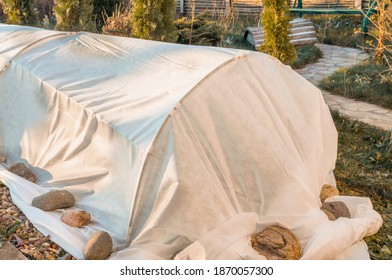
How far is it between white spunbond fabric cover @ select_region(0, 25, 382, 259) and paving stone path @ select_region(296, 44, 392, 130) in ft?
5.98

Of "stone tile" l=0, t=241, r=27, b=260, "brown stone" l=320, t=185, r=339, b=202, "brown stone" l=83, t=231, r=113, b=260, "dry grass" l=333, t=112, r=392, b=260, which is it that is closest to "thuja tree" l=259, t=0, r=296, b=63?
"dry grass" l=333, t=112, r=392, b=260

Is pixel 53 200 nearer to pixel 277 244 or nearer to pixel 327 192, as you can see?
pixel 277 244

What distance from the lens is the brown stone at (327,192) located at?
14.1ft

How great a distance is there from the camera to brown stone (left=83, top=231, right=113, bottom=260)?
10.6 ft

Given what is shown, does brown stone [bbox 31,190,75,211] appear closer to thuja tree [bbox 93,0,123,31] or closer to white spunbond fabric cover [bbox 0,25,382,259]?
white spunbond fabric cover [bbox 0,25,382,259]

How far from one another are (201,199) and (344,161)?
93.7 inches

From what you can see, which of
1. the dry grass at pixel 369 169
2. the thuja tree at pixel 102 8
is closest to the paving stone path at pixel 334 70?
the dry grass at pixel 369 169

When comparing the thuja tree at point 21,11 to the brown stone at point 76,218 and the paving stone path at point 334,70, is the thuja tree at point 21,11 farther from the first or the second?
the brown stone at point 76,218

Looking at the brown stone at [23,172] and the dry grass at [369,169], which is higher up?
the brown stone at [23,172]

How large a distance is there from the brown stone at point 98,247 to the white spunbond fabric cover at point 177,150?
0.10 m

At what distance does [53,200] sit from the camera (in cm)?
384

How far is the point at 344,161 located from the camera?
5152mm

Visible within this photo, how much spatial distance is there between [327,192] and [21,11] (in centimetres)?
757
